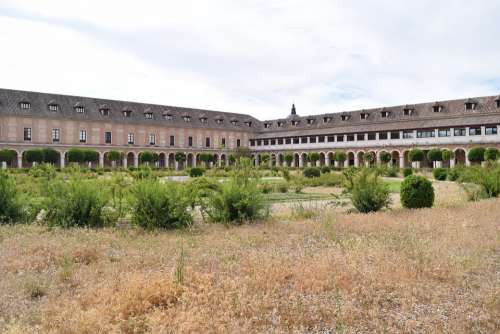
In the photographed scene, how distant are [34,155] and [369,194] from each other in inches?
1527

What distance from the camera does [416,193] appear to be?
1220cm

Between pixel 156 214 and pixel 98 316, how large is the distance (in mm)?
4758

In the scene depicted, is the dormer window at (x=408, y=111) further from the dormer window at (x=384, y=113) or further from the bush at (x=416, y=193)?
the bush at (x=416, y=193)

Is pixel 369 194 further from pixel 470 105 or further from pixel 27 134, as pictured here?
pixel 27 134

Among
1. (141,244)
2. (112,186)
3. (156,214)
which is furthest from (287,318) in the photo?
(112,186)

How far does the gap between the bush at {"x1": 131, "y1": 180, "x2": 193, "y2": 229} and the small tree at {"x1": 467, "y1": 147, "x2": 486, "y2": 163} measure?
35.9 m

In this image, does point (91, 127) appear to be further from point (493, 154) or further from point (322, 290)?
point (322, 290)

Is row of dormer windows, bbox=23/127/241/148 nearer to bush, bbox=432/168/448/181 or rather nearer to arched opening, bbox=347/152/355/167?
arched opening, bbox=347/152/355/167

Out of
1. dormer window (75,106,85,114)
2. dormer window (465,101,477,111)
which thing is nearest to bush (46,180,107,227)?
dormer window (75,106,85,114)

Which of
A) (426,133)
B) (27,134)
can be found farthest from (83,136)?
(426,133)

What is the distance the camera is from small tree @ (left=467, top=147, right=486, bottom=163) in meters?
37.9

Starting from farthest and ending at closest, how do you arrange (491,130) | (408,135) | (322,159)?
(322,159) → (408,135) → (491,130)

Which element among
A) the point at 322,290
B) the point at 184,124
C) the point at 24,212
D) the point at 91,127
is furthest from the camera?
the point at 184,124

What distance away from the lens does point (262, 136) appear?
210 ft
